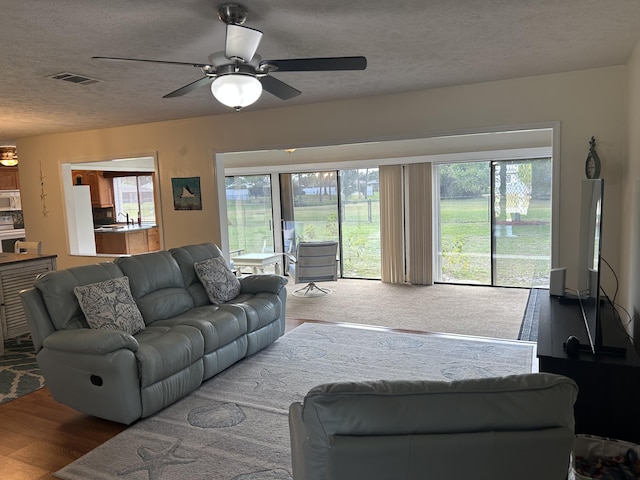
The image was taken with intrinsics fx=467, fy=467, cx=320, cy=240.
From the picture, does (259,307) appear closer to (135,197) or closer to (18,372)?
(18,372)

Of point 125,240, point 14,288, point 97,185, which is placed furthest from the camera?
point 97,185

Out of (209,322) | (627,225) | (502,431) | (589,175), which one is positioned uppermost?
(589,175)

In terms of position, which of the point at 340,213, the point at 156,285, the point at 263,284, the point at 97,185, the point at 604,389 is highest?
the point at 97,185

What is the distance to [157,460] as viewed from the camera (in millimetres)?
2705

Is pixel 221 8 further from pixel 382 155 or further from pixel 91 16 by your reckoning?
A: pixel 382 155

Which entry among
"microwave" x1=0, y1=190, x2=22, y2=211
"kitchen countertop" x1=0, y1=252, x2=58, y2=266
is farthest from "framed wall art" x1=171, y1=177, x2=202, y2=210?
"microwave" x1=0, y1=190, x2=22, y2=211

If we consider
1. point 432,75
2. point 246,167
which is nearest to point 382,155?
point 246,167

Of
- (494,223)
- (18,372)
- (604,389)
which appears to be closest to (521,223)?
(494,223)

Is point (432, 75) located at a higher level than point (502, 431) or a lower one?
higher

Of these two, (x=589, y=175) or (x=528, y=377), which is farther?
(x=589, y=175)

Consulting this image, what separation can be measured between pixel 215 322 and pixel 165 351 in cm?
60

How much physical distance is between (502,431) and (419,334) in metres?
3.66

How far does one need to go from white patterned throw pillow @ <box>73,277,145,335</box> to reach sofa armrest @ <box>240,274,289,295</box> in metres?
1.22

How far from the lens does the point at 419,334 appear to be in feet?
16.1
